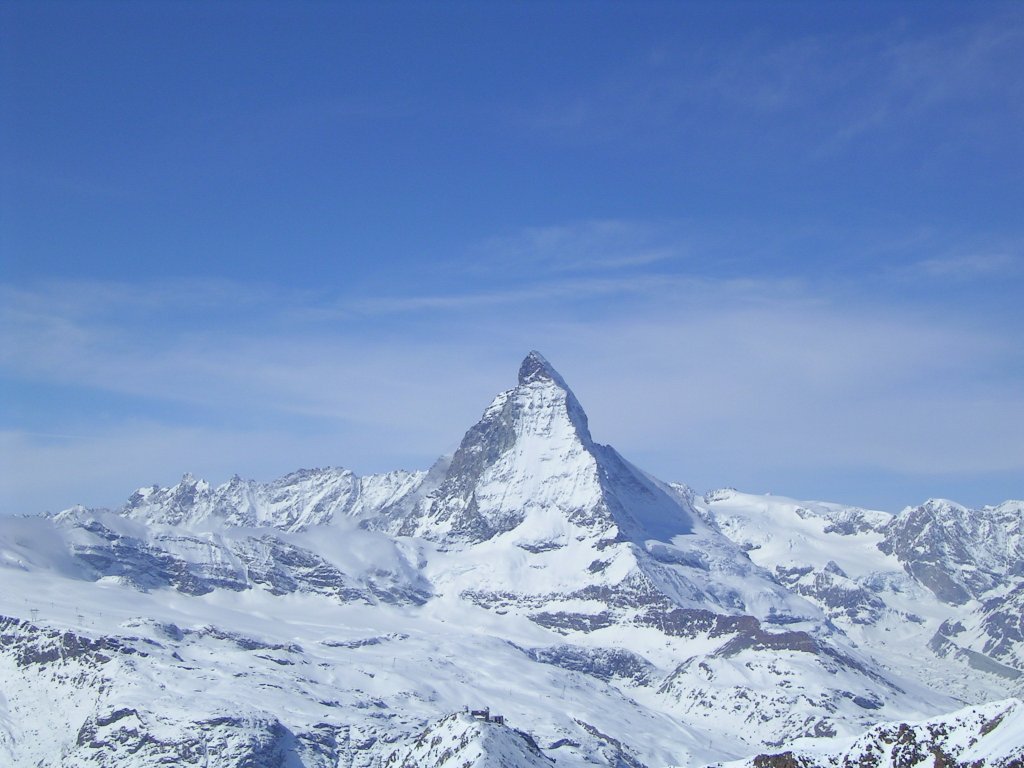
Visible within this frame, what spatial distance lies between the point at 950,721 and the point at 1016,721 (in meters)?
15.1

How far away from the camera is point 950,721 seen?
16125 centimetres

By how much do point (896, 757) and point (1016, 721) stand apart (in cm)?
1682

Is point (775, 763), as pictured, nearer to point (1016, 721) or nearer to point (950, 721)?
point (950, 721)

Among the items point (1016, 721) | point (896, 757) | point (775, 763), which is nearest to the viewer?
point (1016, 721)

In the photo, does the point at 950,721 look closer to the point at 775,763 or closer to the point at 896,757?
the point at 896,757

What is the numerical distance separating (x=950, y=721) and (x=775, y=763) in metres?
24.3

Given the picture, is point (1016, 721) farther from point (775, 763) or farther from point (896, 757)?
point (775, 763)

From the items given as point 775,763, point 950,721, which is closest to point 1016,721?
point 950,721

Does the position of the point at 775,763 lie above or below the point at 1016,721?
below

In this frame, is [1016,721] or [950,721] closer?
[1016,721]

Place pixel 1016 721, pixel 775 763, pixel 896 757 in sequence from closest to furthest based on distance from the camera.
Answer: pixel 1016 721 → pixel 896 757 → pixel 775 763

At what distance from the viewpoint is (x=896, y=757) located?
517 ft

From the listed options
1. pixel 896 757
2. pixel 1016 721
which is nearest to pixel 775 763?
pixel 896 757

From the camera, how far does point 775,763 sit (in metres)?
172
